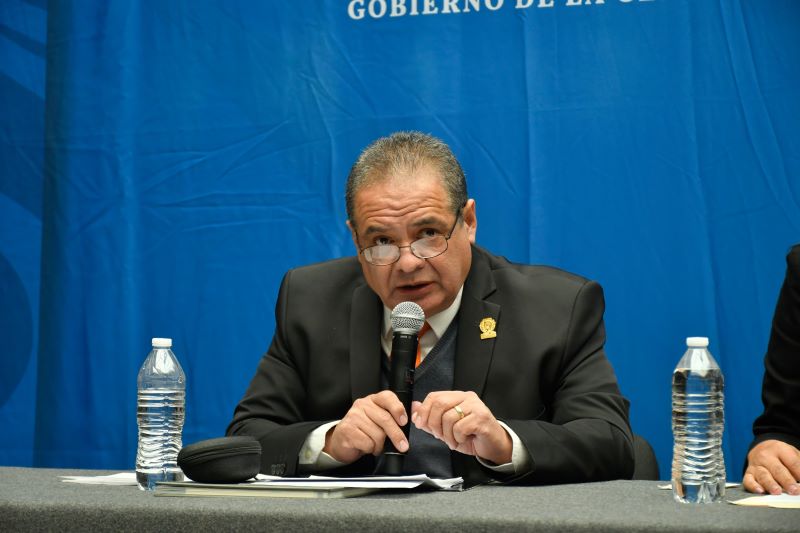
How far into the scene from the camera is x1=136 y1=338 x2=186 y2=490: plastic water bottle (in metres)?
1.94

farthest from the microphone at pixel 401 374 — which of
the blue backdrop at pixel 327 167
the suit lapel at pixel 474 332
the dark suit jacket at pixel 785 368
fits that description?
the blue backdrop at pixel 327 167

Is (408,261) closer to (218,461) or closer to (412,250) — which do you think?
(412,250)

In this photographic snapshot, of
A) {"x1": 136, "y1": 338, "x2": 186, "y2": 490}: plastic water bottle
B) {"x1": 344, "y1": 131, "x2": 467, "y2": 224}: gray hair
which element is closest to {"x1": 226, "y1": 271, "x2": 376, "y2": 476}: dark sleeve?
{"x1": 136, "y1": 338, "x2": 186, "y2": 490}: plastic water bottle

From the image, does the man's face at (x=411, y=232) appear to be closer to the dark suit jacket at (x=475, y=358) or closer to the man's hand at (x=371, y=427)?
the dark suit jacket at (x=475, y=358)

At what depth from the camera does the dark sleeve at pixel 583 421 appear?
6.42 feet

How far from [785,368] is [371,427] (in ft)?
3.25

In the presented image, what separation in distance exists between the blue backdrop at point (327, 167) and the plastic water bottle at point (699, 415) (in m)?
1.23

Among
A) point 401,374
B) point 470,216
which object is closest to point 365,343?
point 470,216

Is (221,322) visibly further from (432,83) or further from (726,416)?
(726,416)

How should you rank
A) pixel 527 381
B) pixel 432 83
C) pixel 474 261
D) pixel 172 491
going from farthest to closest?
pixel 432 83
pixel 474 261
pixel 527 381
pixel 172 491

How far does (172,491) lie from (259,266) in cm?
179

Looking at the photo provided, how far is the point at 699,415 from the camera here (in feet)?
5.65

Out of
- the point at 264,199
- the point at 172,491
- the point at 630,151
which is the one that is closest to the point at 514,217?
the point at 630,151

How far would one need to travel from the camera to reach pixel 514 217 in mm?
3137
